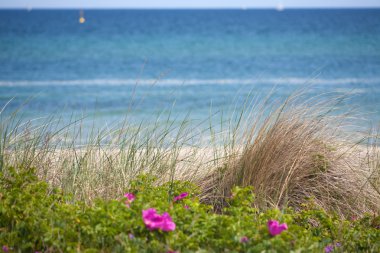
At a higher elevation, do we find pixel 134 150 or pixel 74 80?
pixel 134 150

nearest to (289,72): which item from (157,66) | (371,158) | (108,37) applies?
(157,66)

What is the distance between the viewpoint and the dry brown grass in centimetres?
366

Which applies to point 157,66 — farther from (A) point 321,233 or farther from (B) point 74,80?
(A) point 321,233

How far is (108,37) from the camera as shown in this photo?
39594 millimetres

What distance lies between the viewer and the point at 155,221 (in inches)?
98.4

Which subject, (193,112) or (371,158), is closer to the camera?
(371,158)

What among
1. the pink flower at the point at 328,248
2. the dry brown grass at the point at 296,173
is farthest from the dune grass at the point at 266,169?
the pink flower at the point at 328,248

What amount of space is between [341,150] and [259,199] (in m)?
0.84

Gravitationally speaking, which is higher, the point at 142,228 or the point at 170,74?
the point at 142,228

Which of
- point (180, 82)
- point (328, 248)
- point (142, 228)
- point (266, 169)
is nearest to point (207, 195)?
point (266, 169)

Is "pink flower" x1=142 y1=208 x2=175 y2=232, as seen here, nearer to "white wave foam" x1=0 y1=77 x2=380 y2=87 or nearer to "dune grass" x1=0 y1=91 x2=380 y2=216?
"dune grass" x1=0 y1=91 x2=380 y2=216

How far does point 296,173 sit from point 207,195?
25.7 inches

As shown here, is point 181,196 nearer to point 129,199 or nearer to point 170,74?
point 129,199

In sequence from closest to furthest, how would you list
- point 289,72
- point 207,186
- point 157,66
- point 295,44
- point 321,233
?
point 321,233
point 207,186
point 289,72
point 157,66
point 295,44
